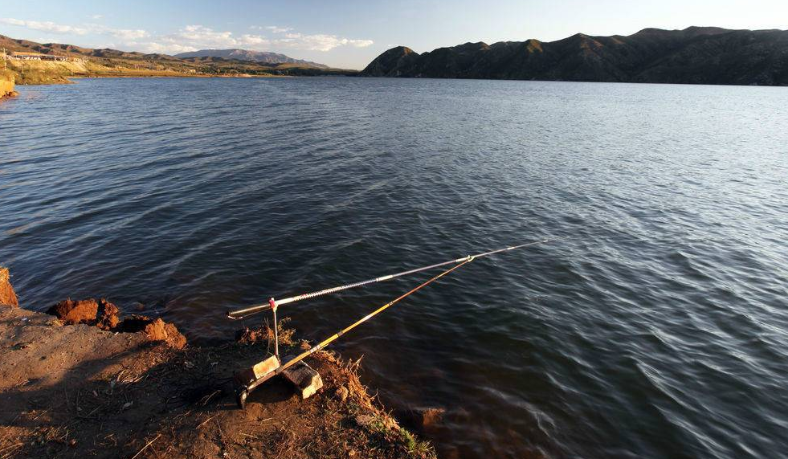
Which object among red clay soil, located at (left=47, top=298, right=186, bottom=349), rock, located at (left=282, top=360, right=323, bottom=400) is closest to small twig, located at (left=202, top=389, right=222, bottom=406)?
rock, located at (left=282, top=360, right=323, bottom=400)

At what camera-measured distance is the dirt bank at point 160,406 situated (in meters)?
6.75

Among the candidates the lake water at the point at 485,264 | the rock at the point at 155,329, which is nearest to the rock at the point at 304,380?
the lake water at the point at 485,264

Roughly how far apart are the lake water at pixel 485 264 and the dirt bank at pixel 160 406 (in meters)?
1.90

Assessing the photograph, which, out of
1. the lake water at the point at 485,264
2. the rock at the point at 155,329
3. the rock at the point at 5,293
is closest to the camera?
the lake water at the point at 485,264

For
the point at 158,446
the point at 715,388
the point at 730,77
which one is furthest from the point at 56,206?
the point at 730,77

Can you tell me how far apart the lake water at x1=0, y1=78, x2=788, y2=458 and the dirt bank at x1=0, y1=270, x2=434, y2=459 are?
1.90 metres

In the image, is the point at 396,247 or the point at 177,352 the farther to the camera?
the point at 396,247

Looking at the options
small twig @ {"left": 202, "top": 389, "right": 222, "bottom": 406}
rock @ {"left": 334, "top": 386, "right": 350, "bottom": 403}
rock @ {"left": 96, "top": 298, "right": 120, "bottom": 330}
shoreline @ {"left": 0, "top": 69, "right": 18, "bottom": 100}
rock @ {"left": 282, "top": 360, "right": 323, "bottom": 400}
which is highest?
shoreline @ {"left": 0, "top": 69, "right": 18, "bottom": 100}

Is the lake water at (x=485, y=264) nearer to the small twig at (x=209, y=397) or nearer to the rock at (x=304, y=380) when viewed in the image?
the rock at (x=304, y=380)

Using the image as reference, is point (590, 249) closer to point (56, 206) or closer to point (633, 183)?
point (633, 183)

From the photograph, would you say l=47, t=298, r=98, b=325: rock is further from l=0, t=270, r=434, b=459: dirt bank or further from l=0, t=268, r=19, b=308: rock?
l=0, t=268, r=19, b=308: rock

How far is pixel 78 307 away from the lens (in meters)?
11.2

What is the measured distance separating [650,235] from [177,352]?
21.8m

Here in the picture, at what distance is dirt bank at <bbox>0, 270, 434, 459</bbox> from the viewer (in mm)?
6750
